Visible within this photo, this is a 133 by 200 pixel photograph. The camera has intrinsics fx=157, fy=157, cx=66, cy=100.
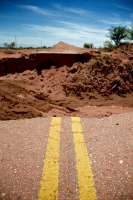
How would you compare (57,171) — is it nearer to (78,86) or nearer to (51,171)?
(51,171)

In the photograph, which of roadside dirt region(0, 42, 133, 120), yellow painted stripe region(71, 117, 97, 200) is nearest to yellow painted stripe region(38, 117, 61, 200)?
yellow painted stripe region(71, 117, 97, 200)

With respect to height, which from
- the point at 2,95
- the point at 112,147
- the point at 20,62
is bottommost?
the point at 112,147

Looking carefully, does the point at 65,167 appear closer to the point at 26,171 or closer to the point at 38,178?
the point at 38,178

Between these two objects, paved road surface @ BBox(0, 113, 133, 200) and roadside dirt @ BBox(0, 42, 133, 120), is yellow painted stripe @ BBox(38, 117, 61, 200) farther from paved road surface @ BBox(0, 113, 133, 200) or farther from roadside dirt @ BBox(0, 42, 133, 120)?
roadside dirt @ BBox(0, 42, 133, 120)

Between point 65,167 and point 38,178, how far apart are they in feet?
1.40

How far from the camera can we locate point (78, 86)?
22.3ft

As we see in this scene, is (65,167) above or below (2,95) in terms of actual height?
below

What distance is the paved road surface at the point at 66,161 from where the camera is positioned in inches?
78.5

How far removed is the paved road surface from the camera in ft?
6.54

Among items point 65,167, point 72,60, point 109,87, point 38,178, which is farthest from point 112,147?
point 72,60

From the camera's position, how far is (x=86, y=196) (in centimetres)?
194

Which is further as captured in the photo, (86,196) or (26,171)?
(26,171)

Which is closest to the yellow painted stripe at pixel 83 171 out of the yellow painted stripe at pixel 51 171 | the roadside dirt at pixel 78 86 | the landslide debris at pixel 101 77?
the yellow painted stripe at pixel 51 171

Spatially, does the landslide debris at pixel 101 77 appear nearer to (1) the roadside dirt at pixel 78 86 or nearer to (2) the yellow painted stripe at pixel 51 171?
(1) the roadside dirt at pixel 78 86
